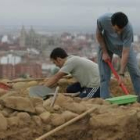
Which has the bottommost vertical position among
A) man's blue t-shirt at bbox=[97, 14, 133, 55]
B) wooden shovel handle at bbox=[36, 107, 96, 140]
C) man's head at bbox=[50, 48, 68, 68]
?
wooden shovel handle at bbox=[36, 107, 96, 140]

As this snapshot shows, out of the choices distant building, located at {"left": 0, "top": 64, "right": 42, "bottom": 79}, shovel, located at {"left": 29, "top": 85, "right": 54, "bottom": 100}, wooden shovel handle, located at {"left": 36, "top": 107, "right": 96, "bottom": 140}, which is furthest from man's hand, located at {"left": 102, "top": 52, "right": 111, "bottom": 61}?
distant building, located at {"left": 0, "top": 64, "right": 42, "bottom": 79}

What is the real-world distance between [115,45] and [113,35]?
0.14 meters

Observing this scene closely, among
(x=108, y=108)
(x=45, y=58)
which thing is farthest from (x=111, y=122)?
(x=45, y=58)

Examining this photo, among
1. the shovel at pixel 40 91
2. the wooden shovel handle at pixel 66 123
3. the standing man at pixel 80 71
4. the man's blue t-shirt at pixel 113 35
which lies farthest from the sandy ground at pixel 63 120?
the standing man at pixel 80 71

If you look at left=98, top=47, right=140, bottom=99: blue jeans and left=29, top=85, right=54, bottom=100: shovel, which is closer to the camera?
left=29, top=85, right=54, bottom=100: shovel

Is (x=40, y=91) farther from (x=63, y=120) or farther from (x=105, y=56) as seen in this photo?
(x=63, y=120)

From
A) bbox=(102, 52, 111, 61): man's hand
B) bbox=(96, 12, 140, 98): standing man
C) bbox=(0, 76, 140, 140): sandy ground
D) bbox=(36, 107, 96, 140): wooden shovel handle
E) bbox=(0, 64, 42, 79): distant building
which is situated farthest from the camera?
bbox=(0, 64, 42, 79): distant building

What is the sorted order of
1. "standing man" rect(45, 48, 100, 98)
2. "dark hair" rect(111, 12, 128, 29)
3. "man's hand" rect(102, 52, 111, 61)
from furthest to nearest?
"standing man" rect(45, 48, 100, 98)
"man's hand" rect(102, 52, 111, 61)
"dark hair" rect(111, 12, 128, 29)

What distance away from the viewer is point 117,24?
7164 mm

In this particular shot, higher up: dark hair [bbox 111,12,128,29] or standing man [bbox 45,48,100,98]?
dark hair [bbox 111,12,128,29]

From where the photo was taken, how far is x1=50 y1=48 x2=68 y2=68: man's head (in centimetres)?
807

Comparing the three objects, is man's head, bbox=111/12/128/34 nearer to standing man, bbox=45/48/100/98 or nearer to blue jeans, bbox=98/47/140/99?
blue jeans, bbox=98/47/140/99

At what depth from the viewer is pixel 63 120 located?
19.2 feet

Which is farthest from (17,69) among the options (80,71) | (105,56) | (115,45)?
(115,45)
